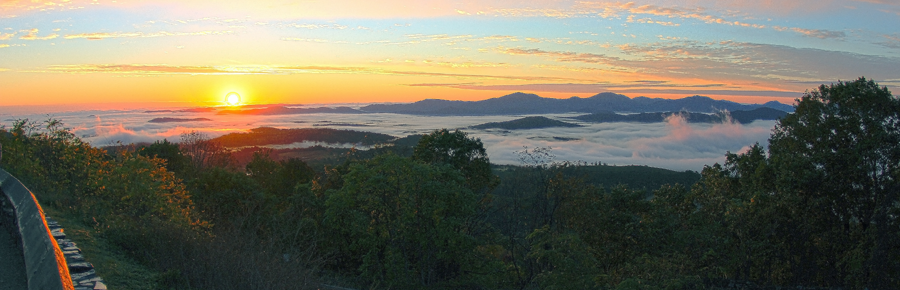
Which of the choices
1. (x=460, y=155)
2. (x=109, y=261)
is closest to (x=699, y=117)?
(x=460, y=155)

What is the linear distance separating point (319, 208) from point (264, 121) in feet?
393

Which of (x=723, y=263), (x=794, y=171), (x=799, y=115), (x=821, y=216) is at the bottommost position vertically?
(x=723, y=263)

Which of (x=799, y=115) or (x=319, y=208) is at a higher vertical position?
(x=799, y=115)

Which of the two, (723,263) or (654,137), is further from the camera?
(654,137)

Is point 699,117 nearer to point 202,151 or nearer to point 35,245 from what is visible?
point 202,151

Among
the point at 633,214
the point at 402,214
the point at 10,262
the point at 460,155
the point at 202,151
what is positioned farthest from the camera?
the point at 202,151

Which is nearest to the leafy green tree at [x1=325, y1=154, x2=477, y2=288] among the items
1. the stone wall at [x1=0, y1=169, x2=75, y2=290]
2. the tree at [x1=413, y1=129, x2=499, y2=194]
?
the tree at [x1=413, y1=129, x2=499, y2=194]

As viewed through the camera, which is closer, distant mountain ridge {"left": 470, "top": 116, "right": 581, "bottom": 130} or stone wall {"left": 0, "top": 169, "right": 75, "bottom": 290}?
stone wall {"left": 0, "top": 169, "right": 75, "bottom": 290}

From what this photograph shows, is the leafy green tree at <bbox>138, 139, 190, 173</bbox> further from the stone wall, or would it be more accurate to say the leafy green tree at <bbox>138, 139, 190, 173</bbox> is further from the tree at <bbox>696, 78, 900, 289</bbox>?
the tree at <bbox>696, 78, 900, 289</bbox>

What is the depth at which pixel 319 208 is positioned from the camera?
26.8m

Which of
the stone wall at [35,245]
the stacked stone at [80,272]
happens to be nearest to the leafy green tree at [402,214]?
the stone wall at [35,245]

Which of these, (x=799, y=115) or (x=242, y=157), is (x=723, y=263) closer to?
(x=799, y=115)

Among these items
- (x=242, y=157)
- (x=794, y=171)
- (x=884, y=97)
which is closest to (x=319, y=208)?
(x=794, y=171)

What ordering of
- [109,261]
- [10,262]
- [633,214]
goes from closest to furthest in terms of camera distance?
[10,262]
[109,261]
[633,214]
